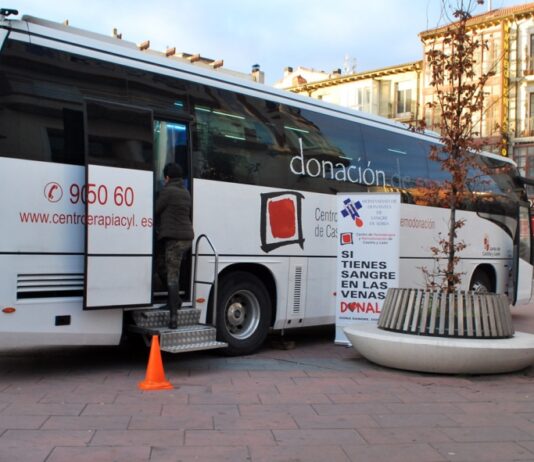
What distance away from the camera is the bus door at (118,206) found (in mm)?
6699

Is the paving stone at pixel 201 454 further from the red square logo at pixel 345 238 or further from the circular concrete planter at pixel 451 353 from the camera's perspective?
the red square logo at pixel 345 238

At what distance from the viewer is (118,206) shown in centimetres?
689

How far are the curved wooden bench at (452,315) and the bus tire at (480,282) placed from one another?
5205mm

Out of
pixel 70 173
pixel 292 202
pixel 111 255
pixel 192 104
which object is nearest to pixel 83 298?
pixel 111 255

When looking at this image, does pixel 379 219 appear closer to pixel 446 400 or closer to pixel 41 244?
pixel 446 400

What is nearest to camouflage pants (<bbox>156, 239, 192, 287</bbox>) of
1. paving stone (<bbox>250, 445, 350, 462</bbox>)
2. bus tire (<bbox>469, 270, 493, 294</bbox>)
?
paving stone (<bbox>250, 445, 350, 462</bbox>)

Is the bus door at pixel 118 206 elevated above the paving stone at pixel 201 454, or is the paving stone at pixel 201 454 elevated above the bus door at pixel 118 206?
the bus door at pixel 118 206

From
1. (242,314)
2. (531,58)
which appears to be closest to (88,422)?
(242,314)

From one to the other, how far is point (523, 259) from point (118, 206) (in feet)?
35.9

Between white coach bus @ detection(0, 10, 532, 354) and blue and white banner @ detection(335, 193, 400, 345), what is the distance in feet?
1.37

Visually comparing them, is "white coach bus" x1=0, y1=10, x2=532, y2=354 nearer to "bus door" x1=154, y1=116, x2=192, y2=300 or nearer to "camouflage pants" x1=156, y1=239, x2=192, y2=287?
"bus door" x1=154, y1=116, x2=192, y2=300

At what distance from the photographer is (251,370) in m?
7.77

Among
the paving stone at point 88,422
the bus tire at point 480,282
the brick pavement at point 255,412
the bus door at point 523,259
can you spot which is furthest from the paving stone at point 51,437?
the bus door at point 523,259

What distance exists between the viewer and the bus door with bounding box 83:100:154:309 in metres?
6.70
